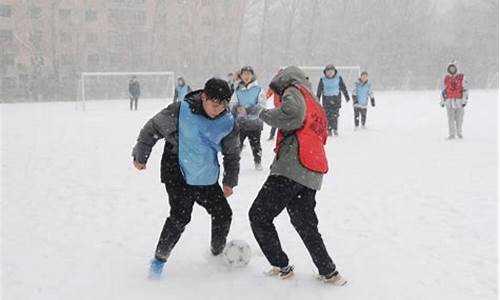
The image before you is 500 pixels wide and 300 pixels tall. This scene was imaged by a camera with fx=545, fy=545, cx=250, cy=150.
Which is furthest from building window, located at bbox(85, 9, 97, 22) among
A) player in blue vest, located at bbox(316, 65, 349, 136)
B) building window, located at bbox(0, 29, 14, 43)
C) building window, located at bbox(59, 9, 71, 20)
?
player in blue vest, located at bbox(316, 65, 349, 136)

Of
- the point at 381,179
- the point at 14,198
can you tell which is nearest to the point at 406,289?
the point at 381,179

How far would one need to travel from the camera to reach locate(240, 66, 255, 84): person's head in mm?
9016

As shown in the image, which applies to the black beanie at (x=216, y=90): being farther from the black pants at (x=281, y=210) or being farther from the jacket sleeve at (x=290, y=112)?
the black pants at (x=281, y=210)

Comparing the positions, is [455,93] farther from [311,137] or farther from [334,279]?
[311,137]

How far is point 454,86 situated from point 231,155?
10190mm

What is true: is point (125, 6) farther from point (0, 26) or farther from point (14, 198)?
point (14, 198)

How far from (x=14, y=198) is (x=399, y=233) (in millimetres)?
5301

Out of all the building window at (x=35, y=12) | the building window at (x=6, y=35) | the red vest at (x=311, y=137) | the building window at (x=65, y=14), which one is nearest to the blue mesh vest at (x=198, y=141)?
the red vest at (x=311, y=137)

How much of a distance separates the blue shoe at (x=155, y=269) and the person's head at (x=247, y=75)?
4983 mm

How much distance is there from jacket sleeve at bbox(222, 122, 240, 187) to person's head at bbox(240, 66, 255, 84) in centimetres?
469

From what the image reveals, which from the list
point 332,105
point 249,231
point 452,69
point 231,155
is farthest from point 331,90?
point 231,155

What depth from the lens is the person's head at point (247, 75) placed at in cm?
902

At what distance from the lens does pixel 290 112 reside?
4094mm

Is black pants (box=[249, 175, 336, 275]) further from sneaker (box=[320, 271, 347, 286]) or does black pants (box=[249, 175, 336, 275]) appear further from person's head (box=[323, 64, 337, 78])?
person's head (box=[323, 64, 337, 78])
